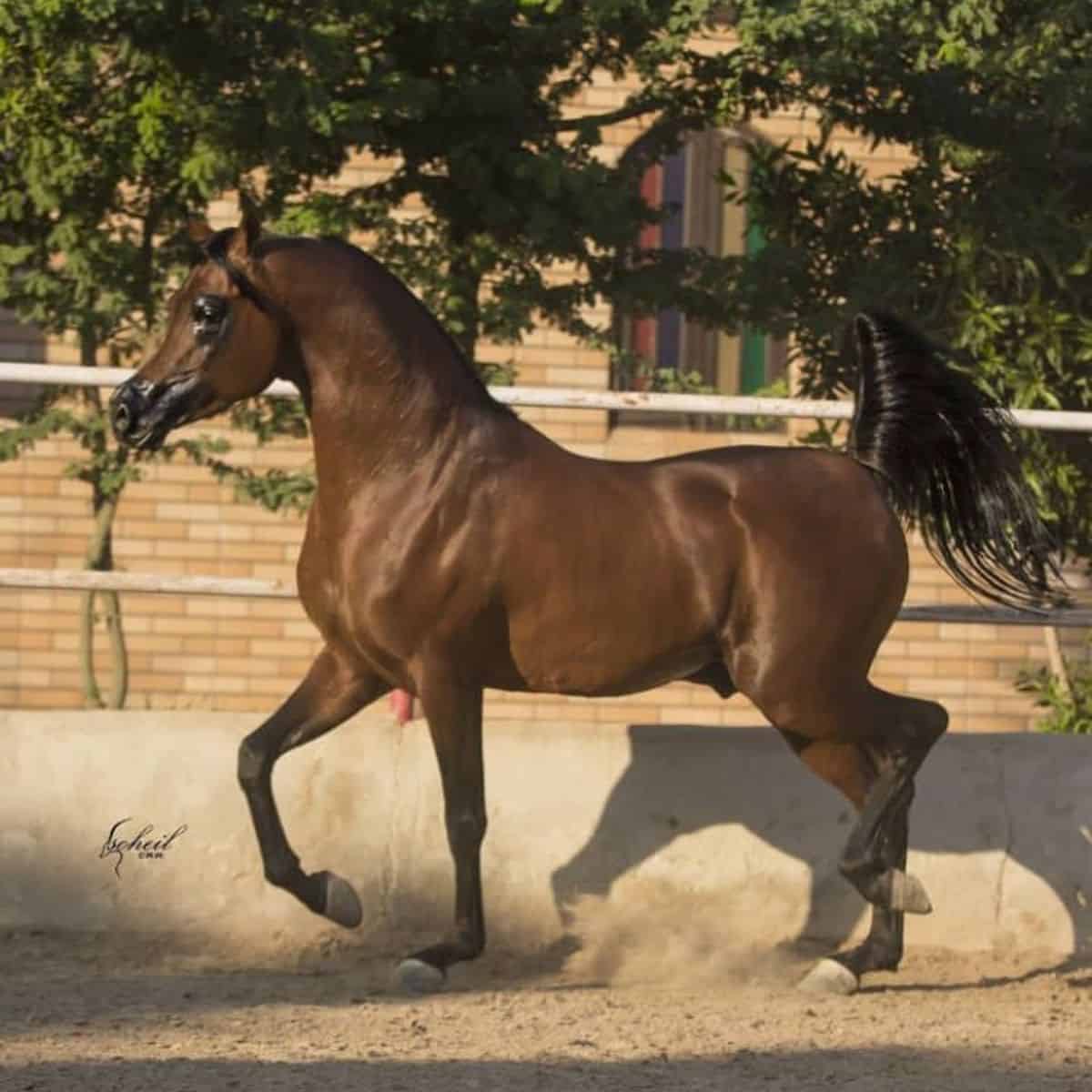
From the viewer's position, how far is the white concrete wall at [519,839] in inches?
301

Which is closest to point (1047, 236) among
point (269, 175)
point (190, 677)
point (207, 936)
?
point (269, 175)

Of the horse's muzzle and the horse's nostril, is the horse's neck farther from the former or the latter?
the horse's nostril

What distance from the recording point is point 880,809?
7.00 meters

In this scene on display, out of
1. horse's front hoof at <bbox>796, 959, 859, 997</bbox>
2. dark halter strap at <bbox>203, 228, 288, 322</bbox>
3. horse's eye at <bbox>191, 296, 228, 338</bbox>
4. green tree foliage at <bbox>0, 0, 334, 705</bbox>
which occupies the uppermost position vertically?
green tree foliage at <bbox>0, 0, 334, 705</bbox>

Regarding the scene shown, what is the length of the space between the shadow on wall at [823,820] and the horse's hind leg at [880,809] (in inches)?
20.7

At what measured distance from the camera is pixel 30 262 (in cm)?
995

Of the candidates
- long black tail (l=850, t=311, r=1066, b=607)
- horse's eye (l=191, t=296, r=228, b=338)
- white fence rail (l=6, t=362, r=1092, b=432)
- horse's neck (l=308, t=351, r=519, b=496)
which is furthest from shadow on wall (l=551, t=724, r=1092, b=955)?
horse's eye (l=191, t=296, r=228, b=338)

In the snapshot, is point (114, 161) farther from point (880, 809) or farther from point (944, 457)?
point (880, 809)

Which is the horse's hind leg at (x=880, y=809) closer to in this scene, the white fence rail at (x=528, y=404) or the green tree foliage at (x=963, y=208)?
the white fence rail at (x=528, y=404)

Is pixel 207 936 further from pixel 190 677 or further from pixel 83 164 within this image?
pixel 190 677

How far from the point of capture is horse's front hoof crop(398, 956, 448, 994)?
22.3 ft

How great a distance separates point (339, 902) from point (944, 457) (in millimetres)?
2154

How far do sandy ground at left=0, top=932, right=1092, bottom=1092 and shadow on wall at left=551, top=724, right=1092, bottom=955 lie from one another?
0.62 feet

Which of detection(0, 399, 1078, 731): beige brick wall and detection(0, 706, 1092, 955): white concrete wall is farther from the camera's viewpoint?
detection(0, 399, 1078, 731): beige brick wall
